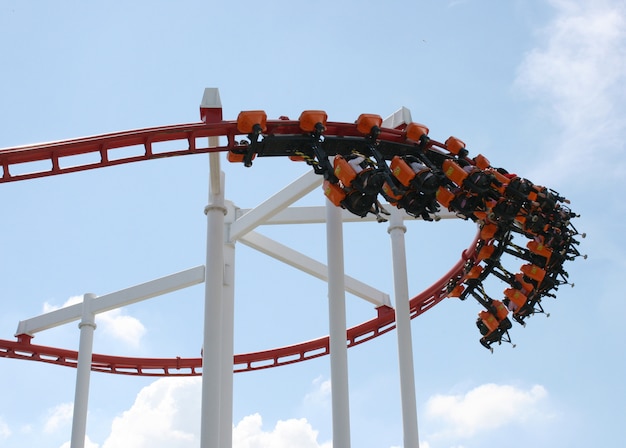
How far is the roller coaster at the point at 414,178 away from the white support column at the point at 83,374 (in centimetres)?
498

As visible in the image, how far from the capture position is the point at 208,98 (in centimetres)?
905

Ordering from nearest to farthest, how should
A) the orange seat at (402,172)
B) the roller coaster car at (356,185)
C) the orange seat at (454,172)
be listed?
1. the roller coaster car at (356,185)
2. the orange seat at (402,172)
3. the orange seat at (454,172)

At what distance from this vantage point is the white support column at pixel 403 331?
10930 mm

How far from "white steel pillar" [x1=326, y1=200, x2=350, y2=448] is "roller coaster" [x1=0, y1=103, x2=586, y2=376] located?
20.6 inches

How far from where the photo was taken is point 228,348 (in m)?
11.6

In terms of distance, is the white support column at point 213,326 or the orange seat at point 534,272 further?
the orange seat at point 534,272

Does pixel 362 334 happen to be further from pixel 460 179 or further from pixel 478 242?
pixel 460 179

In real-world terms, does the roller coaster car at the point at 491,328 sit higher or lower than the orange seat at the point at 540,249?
lower

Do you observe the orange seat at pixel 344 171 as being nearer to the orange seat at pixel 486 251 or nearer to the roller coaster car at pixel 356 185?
the roller coaster car at pixel 356 185

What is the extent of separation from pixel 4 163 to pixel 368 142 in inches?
147

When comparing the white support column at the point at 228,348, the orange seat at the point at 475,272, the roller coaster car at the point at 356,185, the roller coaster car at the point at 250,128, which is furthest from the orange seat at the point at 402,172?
the white support column at the point at 228,348

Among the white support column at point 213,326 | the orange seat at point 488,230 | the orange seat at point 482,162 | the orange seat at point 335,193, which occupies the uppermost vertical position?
the orange seat at point 482,162

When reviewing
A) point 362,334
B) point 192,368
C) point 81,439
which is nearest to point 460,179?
point 362,334

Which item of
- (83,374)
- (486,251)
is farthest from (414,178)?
(83,374)
